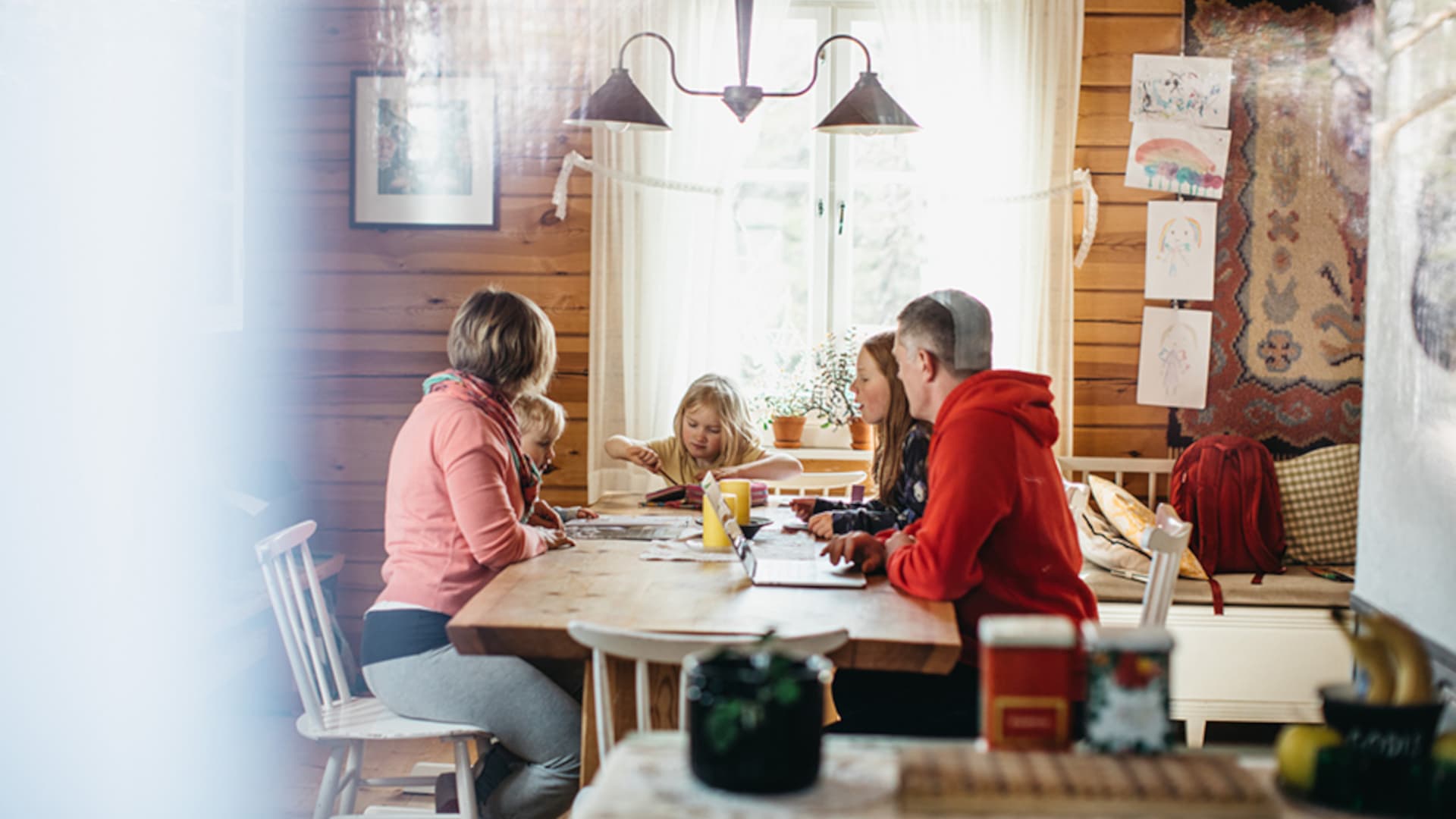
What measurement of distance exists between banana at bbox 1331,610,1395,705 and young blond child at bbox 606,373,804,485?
2.28m

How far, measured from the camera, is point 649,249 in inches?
156

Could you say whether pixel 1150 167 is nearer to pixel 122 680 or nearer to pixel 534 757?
pixel 534 757

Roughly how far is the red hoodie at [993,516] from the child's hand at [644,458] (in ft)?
4.67

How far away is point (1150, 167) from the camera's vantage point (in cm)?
392

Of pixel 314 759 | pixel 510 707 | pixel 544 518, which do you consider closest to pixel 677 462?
pixel 544 518

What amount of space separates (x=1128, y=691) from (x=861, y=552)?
1.17m

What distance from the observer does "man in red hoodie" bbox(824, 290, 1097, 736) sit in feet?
6.64

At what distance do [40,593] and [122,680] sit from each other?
427 millimetres

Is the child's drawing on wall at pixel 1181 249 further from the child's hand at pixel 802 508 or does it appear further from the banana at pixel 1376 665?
the banana at pixel 1376 665

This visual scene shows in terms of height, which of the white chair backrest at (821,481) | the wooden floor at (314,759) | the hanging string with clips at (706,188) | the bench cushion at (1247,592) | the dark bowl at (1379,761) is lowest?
the wooden floor at (314,759)

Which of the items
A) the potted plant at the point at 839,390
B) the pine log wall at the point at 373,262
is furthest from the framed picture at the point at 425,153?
the potted plant at the point at 839,390

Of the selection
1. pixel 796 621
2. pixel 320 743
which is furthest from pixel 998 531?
pixel 320 743

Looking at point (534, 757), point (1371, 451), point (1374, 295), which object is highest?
point (1374, 295)

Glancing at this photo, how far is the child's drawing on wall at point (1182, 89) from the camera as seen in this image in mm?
3887
